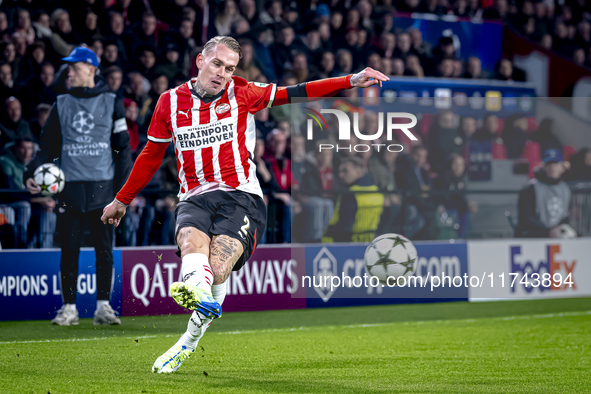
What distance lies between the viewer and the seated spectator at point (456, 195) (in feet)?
33.6

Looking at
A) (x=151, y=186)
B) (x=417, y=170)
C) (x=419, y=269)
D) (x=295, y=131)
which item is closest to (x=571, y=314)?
(x=419, y=269)

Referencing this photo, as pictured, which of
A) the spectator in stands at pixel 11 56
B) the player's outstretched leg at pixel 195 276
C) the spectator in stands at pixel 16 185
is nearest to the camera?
the player's outstretched leg at pixel 195 276

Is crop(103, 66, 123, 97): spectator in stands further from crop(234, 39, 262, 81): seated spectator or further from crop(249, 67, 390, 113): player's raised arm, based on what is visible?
crop(249, 67, 390, 113): player's raised arm

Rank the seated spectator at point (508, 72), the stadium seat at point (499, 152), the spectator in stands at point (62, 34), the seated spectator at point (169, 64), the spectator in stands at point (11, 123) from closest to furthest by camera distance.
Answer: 1. the spectator in stands at point (11, 123)
2. the spectator in stands at point (62, 34)
3. the seated spectator at point (169, 64)
4. the stadium seat at point (499, 152)
5. the seated spectator at point (508, 72)

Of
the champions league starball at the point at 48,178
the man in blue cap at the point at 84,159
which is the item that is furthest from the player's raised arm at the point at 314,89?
the champions league starball at the point at 48,178

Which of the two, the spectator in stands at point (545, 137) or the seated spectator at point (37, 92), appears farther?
the spectator in stands at point (545, 137)

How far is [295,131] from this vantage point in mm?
10344

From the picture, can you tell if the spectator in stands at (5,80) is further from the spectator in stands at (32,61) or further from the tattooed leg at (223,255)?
the tattooed leg at (223,255)

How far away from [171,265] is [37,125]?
2.25 metres

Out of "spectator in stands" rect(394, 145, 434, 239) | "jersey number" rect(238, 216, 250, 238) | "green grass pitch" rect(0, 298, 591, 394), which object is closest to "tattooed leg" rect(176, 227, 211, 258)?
"jersey number" rect(238, 216, 250, 238)

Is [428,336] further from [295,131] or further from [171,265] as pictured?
[295,131]

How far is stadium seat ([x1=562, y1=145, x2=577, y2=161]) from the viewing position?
1206cm

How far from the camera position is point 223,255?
4660 mm

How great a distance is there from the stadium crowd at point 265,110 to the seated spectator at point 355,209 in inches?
0.8
